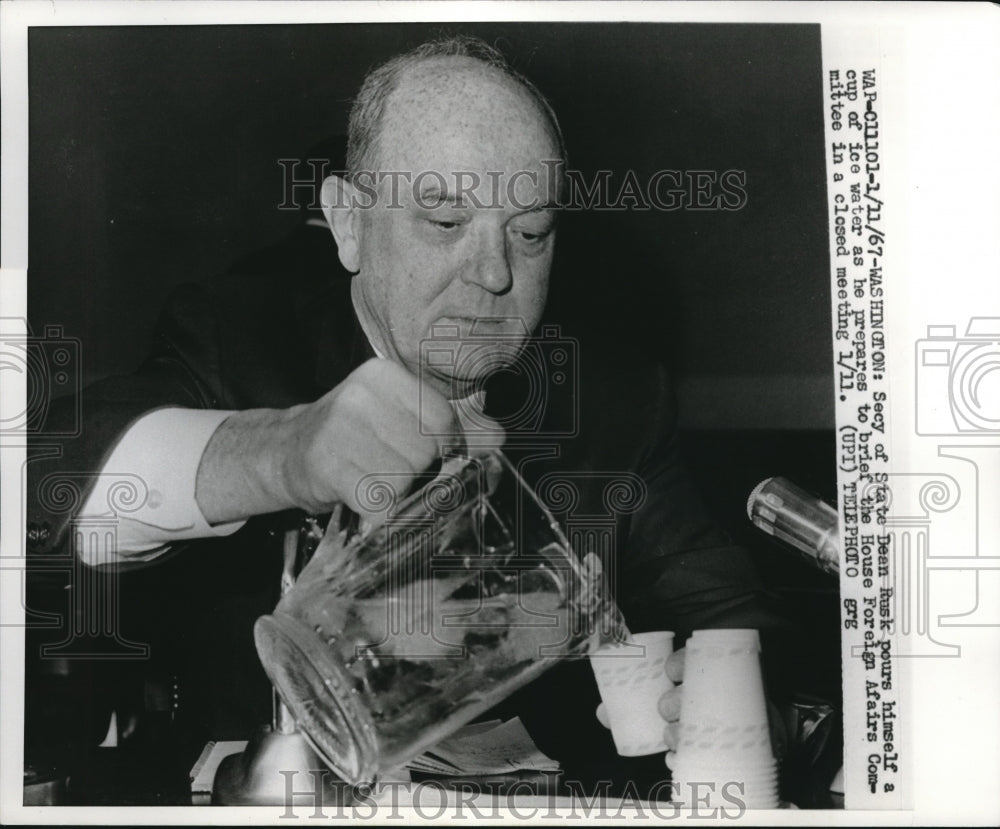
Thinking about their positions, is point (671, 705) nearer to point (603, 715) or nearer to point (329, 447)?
point (603, 715)

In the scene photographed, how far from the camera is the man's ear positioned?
72 centimetres

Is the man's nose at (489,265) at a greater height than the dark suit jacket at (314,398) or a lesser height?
greater

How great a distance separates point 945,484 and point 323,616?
45 cm

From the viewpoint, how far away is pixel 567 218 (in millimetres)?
726

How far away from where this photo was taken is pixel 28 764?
74cm

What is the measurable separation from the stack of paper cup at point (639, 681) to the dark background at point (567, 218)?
0.30 ft

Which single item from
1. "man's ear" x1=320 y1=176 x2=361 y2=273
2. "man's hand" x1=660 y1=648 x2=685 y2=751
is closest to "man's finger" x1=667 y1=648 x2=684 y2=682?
"man's hand" x1=660 y1=648 x2=685 y2=751

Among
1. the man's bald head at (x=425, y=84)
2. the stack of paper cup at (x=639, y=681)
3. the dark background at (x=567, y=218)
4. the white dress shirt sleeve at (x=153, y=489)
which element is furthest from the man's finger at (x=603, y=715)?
the man's bald head at (x=425, y=84)

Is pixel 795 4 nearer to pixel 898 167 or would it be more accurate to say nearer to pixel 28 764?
pixel 898 167

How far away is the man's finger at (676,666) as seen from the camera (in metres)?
0.71

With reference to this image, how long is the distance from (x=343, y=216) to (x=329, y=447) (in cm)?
16

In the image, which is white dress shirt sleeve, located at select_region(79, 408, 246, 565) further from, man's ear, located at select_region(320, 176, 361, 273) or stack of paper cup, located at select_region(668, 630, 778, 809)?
stack of paper cup, located at select_region(668, 630, 778, 809)

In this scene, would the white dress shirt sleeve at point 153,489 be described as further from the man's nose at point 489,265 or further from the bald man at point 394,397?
the man's nose at point 489,265

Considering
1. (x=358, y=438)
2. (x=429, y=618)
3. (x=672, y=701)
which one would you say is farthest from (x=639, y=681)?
(x=358, y=438)
